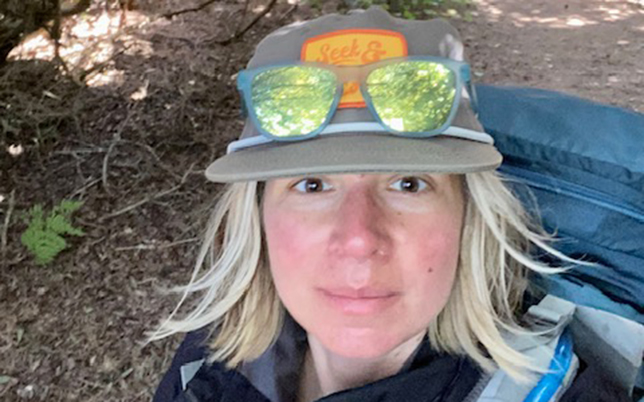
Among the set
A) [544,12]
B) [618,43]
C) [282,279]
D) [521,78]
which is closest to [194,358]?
[282,279]

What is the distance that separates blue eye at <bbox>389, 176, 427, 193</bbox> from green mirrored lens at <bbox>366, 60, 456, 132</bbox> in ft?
0.44

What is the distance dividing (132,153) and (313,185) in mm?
3267

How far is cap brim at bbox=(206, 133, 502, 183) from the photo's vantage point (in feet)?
4.23

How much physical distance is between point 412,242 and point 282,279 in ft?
0.93

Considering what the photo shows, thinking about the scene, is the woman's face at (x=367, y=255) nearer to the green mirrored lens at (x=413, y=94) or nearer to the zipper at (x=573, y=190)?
the green mirrored lens at (x=413, y=94)

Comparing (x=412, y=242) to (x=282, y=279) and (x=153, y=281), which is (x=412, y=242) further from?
(x=153, y=281)

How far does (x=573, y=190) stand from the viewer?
1.60 m

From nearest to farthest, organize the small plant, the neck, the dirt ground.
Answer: the neck
the dirt ground
the small plant

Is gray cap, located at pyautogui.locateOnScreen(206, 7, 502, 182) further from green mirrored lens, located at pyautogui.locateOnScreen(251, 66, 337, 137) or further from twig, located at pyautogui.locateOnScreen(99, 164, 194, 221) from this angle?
twig, located at pyautogui.locateOnScreen(99, 164, 194, 221)

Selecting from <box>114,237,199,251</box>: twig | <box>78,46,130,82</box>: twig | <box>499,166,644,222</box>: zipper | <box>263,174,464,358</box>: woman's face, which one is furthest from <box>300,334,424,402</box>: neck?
<box>78,46,130,82</box>: twig

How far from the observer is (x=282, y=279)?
58.0 inches

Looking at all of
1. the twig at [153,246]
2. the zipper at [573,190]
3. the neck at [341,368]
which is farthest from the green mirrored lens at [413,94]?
the twig at [153,246]

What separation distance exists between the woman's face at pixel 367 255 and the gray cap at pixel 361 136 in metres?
0.12

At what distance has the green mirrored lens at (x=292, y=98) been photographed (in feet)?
4.44
